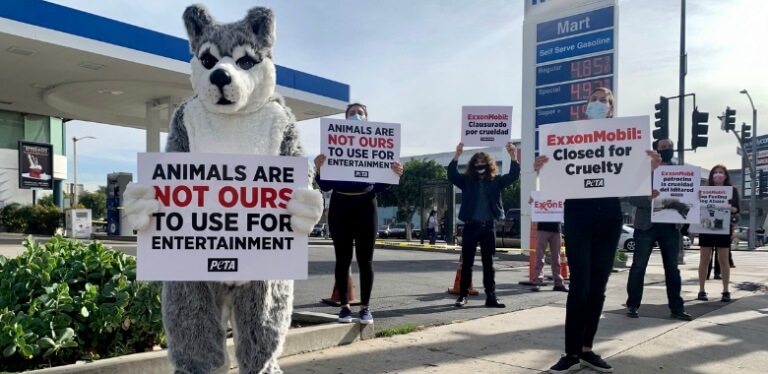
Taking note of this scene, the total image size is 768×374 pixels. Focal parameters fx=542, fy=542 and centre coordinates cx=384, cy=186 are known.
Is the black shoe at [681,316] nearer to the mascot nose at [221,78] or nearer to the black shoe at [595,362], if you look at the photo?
the black shoe at [595,362]

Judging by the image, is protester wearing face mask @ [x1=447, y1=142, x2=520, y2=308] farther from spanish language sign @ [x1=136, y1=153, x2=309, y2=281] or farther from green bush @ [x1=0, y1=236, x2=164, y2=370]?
spanish language sign @ [x1=136, y1=153, x2=309, y2=281]

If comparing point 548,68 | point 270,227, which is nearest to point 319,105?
point 548,68

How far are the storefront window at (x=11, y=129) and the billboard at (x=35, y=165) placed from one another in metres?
1.01

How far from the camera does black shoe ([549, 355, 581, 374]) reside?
12.3ft

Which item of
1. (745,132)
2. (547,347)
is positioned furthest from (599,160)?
(745,132)

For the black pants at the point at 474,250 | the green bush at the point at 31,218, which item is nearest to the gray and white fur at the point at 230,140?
the black pants at the point at 474,250

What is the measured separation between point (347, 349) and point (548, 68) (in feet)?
40.9

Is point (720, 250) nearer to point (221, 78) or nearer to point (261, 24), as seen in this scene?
point (261, 24)

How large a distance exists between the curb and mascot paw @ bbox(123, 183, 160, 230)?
3.17 ft

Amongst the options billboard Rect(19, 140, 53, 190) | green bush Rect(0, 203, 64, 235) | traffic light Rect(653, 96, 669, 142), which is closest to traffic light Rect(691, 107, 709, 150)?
traffic light Rect(653, 96, 669, 142)

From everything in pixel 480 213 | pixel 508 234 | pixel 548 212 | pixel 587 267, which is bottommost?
pixel 508 234

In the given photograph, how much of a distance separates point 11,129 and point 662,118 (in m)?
33.0

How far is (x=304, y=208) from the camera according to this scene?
2.66 m

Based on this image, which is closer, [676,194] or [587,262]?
[587,262]
